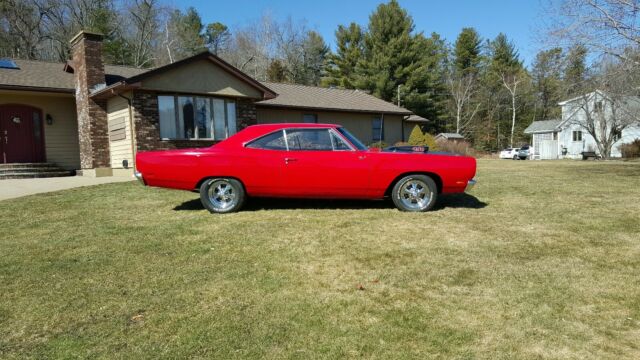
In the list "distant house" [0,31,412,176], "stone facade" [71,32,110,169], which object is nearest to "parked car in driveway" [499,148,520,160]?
"distant house" [0,31,412,176]

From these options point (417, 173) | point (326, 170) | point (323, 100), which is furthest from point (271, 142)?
point (323, 100)

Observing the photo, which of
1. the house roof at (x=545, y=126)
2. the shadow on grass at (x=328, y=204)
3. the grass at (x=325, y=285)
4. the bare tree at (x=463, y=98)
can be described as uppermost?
the bare tree at (x=463, y=98)

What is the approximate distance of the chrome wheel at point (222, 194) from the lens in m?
6.56

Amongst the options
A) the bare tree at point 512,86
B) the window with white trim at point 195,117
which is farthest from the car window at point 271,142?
the bare tree at point 512,86

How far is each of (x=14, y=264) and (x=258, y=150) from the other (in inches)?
134

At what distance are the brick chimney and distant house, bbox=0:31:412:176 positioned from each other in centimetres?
3

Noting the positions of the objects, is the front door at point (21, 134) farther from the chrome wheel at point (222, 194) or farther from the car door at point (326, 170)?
the car door at point (326, 170)

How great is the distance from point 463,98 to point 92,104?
A: 46192mm

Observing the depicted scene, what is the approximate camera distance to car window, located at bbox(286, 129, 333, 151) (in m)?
6.53

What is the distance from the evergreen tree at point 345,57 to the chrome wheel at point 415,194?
39.0 m

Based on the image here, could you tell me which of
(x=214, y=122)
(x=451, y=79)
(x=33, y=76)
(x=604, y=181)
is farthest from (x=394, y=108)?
(x=451, y=79)

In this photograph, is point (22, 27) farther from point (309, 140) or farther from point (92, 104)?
point (309, 140)

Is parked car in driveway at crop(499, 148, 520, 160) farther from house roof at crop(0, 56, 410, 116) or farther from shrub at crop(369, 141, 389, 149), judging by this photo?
shrub at crop(369, 141, 389, 149)

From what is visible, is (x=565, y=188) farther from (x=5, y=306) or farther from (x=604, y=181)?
(x=5, y=306)
